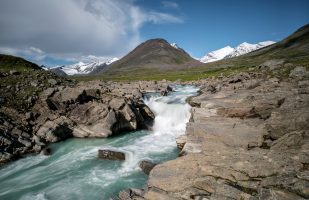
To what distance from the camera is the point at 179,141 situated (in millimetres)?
28266

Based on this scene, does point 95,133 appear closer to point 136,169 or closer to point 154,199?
point 136,169

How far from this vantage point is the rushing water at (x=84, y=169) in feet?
72.9

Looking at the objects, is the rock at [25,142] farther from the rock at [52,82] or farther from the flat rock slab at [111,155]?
the rock at [52,82]

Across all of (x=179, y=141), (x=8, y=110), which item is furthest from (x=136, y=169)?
(x=8, y=110)

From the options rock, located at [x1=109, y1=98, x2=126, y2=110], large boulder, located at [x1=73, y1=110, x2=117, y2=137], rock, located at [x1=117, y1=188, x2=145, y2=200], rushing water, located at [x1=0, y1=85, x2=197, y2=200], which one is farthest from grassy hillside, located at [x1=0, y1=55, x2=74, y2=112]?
rock, located at [x1=117, y1=188, x2=145, y2=200]

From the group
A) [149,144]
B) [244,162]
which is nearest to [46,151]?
[149,144]

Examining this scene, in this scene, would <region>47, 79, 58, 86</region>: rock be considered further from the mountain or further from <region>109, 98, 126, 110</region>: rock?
the mountain

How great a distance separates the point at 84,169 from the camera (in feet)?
87.2

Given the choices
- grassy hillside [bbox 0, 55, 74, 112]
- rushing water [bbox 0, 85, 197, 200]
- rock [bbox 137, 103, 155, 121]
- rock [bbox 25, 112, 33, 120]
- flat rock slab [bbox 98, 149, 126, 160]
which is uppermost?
grassy hillside [bbox 0, 55, 74, 112]

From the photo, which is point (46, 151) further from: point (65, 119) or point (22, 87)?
point (22, 87)

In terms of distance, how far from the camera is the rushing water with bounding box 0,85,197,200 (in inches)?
875

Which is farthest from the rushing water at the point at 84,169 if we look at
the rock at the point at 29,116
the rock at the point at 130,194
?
the rock at the point at 29,116

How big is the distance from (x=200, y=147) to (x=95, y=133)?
63.7 ft

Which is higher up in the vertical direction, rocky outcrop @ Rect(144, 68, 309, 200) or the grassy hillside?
the grassy hillside
